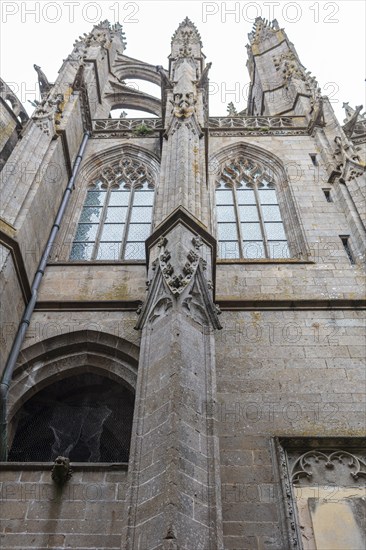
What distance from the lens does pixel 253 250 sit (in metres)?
10.5

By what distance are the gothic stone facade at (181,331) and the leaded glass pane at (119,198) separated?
2.9 inches

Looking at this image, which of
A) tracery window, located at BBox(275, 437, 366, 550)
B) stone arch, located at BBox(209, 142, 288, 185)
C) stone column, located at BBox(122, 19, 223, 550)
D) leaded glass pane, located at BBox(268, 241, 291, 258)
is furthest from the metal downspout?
leaded glass pane, located at BBox(268, 241, 291, 258)

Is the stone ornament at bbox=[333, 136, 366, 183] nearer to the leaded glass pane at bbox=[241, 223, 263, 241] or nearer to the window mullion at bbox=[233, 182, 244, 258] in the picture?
the leaded glass pane at bbox=[241, 223, 263, 241]

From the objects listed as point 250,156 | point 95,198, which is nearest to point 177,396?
point 95,198

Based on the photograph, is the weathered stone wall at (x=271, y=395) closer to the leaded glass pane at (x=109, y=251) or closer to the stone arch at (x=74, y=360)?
the stone arch at (x=74, y=360)

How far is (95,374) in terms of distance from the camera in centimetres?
814

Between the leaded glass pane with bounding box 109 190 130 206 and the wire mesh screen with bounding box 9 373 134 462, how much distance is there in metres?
5.00

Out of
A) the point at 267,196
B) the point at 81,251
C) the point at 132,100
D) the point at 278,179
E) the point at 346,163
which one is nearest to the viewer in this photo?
the point at 81,251

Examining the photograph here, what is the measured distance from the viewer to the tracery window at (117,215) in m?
10.6

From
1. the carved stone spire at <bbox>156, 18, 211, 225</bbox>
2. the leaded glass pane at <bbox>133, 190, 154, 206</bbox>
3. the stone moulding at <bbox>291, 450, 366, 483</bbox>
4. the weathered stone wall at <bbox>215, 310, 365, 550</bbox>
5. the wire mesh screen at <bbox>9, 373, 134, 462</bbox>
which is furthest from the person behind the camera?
the leaded glass pane at <bbox>133, 190, 154, 206</bbox>

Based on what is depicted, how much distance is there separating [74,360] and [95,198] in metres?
5.22

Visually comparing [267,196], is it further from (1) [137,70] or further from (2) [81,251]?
(1) [137,70]

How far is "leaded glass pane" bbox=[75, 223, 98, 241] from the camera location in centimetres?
1098

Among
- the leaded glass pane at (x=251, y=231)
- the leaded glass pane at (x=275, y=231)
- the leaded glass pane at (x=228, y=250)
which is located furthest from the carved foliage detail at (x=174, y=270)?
the leaded glass pane at (x=275, y=231)
